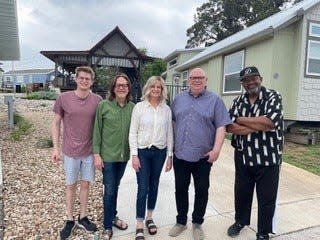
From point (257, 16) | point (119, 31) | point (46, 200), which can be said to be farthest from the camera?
point (257, 16)

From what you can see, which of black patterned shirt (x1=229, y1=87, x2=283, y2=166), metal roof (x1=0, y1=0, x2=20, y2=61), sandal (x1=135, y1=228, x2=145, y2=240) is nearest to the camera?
black patterned shirt (x1=229, y1=87, x2=283, y2=166)

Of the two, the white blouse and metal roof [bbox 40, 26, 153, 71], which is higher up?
metal roof [bbox 40, 26, 153, 71]

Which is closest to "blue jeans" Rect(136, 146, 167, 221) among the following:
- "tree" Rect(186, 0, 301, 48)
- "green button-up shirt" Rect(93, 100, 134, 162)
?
"green button-up shirt" Rect(93, 100, 134, 162)

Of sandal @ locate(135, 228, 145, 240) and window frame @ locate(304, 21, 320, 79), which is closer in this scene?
sandal @ locate(135, 228, 145, 240)

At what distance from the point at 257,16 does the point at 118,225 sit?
3570 centimetres

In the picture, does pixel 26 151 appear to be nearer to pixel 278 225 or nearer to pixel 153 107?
pixel 153 107

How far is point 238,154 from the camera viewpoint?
3.65 metres

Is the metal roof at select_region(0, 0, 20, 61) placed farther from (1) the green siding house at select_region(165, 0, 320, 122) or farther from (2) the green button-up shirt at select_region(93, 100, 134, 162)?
(1) the green siding house at select_region(165, 0, 320, 122)

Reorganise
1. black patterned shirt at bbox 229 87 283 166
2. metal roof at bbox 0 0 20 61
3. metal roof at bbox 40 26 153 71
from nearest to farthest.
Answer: black patterned shirt at bbox 229 87 283 166 < metal roof at bbox 0 0 20 61 < metal roof at bbox 40 26 153 71

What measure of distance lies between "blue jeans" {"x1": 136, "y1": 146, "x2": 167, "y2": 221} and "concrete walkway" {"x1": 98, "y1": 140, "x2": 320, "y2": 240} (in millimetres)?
414

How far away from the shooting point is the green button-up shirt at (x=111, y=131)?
11.2 feet

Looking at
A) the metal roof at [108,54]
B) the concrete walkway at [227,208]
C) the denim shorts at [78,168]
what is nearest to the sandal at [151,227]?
the concrete walkway at [227,208]

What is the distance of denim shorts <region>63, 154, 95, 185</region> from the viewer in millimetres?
3516

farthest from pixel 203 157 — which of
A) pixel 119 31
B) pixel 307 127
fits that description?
pixel 119 31
